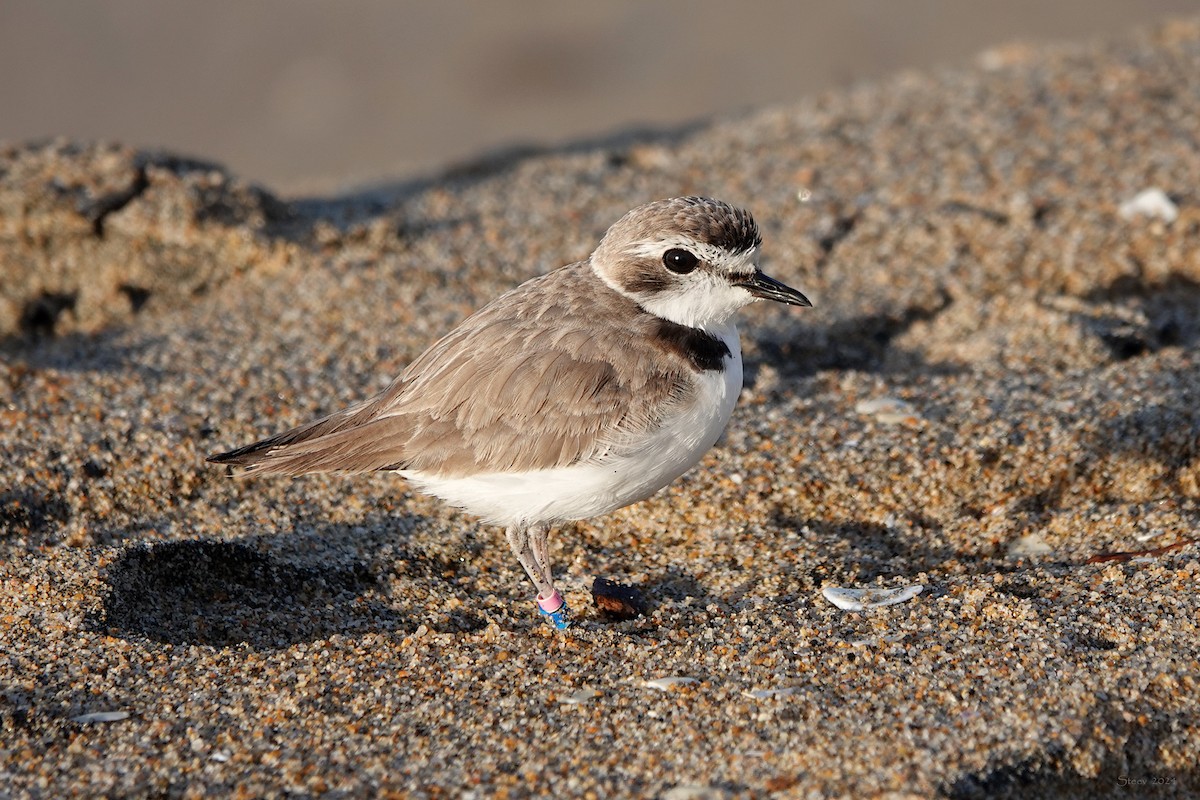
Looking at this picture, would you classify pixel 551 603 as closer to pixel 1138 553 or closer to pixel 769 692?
pixel 769 692

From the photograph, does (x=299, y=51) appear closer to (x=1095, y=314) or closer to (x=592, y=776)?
(x=1095, y=314)

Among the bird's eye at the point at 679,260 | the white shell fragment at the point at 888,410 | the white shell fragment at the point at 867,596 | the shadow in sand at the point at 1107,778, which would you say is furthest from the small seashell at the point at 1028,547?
the bird's eye at the point at 679,260

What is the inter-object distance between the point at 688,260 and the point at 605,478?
2.79 ft

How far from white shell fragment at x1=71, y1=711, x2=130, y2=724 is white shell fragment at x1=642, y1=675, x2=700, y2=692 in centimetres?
148

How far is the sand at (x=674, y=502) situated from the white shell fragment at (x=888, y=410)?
0.02 meters

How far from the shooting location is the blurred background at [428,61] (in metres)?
12.8

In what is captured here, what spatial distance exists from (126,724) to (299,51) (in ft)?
38.2

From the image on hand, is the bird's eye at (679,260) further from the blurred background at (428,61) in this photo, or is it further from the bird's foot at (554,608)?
the blurred background at (428,61)

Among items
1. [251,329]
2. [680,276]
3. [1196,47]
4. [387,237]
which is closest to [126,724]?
[680,276]

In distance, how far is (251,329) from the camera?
588 cm

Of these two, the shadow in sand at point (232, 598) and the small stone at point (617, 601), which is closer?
the shadow in sand at point (232, 598)

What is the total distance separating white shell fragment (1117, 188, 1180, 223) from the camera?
20.6 feet

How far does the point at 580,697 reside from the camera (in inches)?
140

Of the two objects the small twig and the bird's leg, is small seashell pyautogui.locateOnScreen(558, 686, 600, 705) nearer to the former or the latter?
the bird's leg
